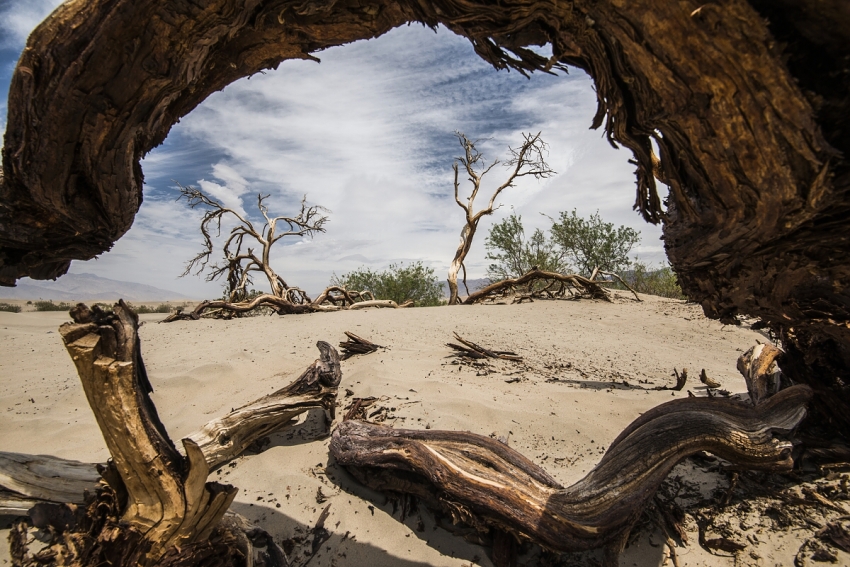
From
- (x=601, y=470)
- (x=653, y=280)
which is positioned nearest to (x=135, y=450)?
(x=601, y=470)

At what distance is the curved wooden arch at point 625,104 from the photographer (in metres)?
1.05

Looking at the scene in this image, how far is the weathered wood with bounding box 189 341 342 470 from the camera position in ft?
9.40

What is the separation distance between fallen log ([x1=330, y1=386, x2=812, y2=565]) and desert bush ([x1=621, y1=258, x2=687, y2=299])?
15.3 meters

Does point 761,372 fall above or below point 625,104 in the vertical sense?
below

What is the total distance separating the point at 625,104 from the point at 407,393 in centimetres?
329

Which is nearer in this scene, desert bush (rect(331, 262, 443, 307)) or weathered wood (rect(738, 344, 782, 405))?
weathered wood (rect(738, 344, 782, 405))

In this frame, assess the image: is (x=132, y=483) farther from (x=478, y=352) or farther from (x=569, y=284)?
(x=569, y=284)

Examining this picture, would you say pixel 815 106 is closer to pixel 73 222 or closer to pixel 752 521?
pixel 752 521

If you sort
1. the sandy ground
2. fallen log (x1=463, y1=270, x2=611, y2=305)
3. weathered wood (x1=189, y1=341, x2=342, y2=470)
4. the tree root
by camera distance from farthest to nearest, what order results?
1. fallen log (x1=463, y1=270, x2=611, y2=305)
2. the tree root
3. weathered wood (x1=189, y1=341, x2=342, y2=470)
4. the sandy ground

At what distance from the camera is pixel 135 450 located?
1649 mm

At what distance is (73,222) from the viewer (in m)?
1.85

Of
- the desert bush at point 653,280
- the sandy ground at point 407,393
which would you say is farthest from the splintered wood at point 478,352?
the desert bush at point 653,280

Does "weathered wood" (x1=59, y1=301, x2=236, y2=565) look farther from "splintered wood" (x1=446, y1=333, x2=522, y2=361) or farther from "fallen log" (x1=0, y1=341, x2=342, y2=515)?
"splintered wood" (x1=446, y1=333, x2=522, y2=361)

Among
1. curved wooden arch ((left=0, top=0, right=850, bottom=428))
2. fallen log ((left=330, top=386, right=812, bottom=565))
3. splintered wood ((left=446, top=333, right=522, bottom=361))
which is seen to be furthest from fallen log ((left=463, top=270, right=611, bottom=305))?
curved wooden arch ((left=0, top=0, right=850, bottom=428))
